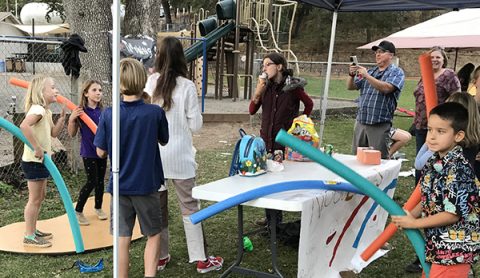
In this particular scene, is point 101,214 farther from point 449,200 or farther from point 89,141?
point 449,200

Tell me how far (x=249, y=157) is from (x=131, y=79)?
998mm

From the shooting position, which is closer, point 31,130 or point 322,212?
point 322,212

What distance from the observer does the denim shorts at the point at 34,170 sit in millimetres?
3990

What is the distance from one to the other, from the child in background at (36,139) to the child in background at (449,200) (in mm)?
2866

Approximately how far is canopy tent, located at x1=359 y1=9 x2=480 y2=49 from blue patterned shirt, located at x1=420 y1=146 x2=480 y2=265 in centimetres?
682

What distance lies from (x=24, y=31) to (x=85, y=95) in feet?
109

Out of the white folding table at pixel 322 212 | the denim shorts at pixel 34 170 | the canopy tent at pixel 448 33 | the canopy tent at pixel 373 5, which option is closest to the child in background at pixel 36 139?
the denim shorts at pixel 34 170

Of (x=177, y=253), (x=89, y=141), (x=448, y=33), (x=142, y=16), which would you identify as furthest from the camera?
(x=448, y=33)

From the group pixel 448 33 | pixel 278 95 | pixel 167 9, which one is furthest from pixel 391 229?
pixel 167 9

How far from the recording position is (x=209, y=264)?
3818 millimetres

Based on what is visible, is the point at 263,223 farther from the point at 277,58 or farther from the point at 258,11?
the point at 258,11

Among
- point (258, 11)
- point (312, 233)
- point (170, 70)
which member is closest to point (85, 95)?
point (170, 70)

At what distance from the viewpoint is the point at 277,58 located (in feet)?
14.5

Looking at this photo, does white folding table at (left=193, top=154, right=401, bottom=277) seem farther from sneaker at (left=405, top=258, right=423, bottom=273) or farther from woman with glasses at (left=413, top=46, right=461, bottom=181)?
woman with glasses at (left=413, top=46, right=461, bottom=181)
